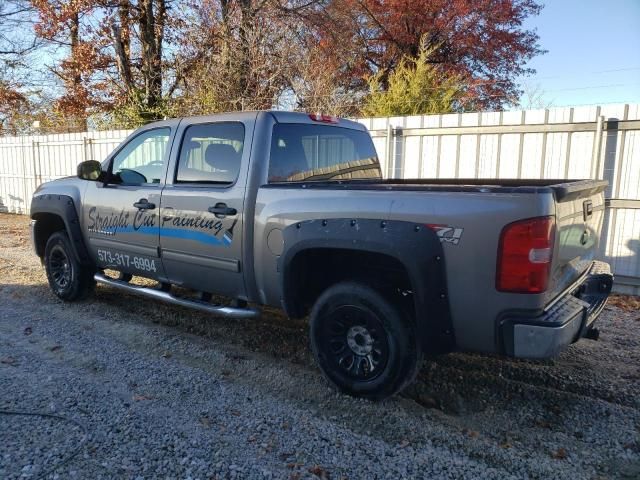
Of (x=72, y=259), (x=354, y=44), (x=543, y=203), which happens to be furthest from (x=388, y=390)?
(x=354, y=44)

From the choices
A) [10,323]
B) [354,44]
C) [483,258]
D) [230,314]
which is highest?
[354,44]

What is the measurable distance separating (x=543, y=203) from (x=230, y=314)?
2474 mm

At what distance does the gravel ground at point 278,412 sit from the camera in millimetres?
2811

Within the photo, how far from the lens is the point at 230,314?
160 inches

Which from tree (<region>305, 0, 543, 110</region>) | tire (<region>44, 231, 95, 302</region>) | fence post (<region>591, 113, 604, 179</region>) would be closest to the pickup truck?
tire (<region>44, 231, 95, 302</region>)

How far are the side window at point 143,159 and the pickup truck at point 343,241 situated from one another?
2 cm

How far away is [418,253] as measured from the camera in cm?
302

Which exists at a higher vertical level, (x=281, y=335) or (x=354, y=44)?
(x=354, y=44)

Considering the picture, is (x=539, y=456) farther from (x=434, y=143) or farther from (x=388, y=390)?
(x=434, y=143)

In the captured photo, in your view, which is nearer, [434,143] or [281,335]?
[281,335]

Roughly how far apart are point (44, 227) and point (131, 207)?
1962 mm

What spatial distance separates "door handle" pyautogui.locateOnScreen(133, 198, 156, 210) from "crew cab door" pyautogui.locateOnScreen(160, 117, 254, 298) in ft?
0.50

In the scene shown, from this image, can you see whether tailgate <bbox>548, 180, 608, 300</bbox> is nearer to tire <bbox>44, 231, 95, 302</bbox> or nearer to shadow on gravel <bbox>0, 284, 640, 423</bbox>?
shadow on gravel <bbox>0, 284, 640, 423</bbox>

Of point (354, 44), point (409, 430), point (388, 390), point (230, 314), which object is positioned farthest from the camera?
point (354, 44)
